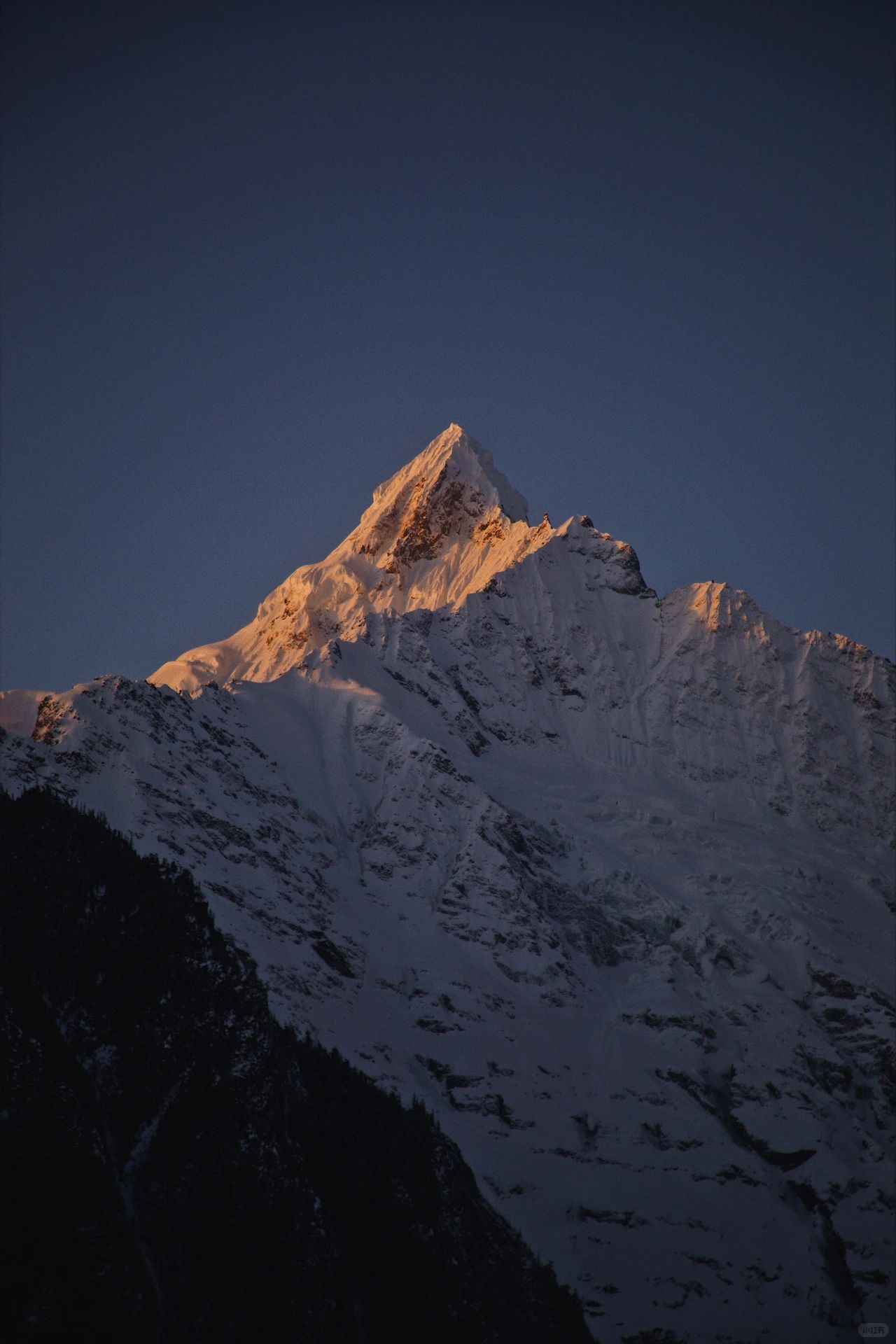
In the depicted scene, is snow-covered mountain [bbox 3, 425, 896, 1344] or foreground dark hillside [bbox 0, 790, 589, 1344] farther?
snow-covered mountain [bbox 3, 425, 896, 1344]

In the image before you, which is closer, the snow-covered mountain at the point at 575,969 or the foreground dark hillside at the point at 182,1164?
the foreground dark hillside at the point at 182,1164

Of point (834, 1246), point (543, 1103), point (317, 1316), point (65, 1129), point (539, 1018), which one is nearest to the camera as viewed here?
point (65, 1129)

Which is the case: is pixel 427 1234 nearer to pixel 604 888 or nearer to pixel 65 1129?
pixel 65 1129

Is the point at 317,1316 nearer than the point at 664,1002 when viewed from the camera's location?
Yes

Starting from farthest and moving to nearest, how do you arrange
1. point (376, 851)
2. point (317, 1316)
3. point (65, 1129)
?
point (376, 851)
point (317, 1316)
point (65, 1129)

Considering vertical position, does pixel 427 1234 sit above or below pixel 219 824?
below

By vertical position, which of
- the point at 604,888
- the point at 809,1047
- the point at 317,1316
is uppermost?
the point at 604,888

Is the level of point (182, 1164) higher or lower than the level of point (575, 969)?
Result: lower

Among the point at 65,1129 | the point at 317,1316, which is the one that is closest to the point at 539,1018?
the point at 317,1316
